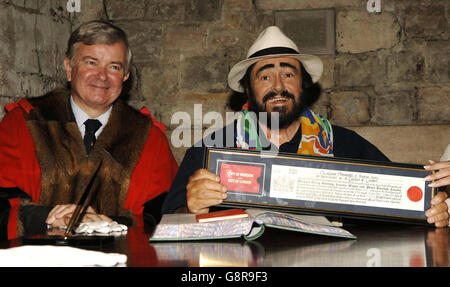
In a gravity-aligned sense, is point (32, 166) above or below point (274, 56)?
below

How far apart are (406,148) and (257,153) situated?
2.25 m

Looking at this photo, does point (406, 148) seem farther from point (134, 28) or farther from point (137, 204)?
point (134, 28)

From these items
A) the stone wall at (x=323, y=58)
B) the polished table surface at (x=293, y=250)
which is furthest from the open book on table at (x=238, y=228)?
the stone wall at (x=323, y=58)

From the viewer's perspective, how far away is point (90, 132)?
305 centimetres

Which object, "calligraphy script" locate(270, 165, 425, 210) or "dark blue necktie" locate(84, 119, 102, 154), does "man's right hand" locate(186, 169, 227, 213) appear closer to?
"calligraphy script" locate(270, 165, 425, 210)

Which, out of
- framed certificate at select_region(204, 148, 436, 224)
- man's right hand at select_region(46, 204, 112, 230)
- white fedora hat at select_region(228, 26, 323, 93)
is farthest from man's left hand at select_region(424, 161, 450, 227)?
man's right hand at select_region(46, 204, 112, 230)

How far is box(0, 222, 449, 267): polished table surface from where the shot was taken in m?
1.18

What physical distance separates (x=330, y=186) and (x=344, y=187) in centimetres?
5

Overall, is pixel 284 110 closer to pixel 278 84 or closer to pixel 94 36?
pixel 278 84

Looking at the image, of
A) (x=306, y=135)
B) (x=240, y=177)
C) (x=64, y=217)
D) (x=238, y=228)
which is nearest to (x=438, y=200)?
(x=240, y=177)

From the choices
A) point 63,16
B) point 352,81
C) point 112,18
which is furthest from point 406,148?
point 63,16

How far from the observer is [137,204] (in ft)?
9.70

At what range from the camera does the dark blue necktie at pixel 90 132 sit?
9.90 ft

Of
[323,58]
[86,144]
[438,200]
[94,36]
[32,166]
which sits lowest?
[438,200]
